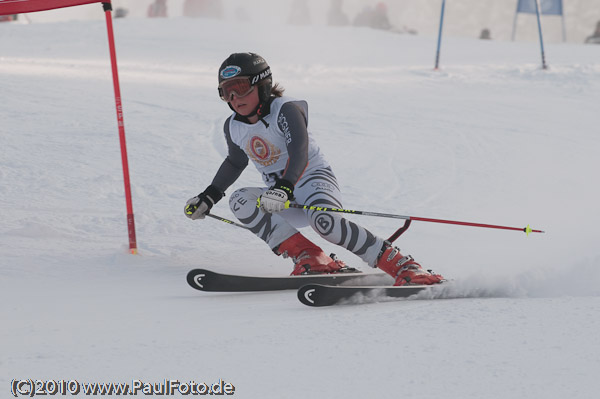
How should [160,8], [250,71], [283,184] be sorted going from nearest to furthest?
[283,184] → [250,71] → [160,8]

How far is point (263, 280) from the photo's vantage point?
378cm

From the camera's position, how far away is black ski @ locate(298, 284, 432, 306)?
321 cm

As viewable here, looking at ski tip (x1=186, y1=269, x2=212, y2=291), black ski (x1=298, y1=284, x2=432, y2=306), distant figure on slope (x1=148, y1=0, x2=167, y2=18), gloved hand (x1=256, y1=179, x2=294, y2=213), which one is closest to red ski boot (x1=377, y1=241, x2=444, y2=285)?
black ski (x1=298, y1=284, x2=432, y2=306)

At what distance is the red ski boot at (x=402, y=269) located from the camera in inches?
144

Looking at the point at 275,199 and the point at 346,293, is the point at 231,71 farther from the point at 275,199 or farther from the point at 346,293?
the point at 346,293

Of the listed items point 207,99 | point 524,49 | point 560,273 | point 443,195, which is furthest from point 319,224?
point 524,49

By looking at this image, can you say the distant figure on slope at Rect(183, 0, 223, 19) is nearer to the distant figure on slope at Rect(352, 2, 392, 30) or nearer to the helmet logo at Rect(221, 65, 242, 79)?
the distant figure on slope at Rect(352, 2, 392, 30)

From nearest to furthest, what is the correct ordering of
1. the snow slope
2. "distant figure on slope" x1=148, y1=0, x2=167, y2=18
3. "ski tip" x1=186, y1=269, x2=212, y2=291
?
the snow slope, "ski tip" x1=186, y1=269, x2=212, y2=291, "distant figure on slope" x1=148, y1=0, x2=167, y2=18

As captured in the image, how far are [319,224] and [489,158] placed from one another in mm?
4694

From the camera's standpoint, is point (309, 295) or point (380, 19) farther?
point (380, 19)

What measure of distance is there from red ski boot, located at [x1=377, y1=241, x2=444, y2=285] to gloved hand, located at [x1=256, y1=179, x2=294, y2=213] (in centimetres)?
58

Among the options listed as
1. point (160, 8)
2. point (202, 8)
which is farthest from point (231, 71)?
point (202, 8)

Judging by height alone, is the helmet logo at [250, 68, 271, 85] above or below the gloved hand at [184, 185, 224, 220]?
above

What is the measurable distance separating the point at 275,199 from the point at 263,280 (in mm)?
463
